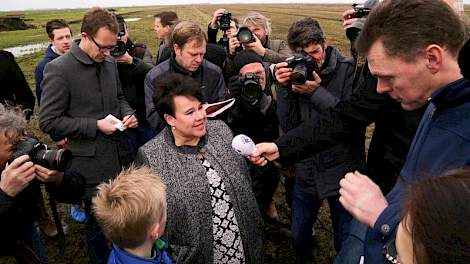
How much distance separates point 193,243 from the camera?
2693 mm

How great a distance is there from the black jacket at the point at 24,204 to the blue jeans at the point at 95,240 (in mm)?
653

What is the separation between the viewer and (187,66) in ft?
13.1

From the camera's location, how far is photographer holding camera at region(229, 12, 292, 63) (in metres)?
4.71

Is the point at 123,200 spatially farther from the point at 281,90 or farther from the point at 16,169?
the point at 281,90

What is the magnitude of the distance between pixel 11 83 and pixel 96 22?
1990 mm

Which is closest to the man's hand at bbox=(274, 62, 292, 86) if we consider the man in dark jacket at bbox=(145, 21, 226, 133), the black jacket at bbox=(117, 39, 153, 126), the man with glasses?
the man in dark jacket at bbox=(145, 21, 226, 133)

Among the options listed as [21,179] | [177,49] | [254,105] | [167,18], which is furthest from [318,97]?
[167,18]

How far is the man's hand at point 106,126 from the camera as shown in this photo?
3527 millimetres

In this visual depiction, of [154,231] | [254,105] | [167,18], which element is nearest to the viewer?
[154,231]

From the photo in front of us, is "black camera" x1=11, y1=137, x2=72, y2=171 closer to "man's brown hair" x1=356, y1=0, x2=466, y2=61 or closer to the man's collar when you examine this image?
the man's collar

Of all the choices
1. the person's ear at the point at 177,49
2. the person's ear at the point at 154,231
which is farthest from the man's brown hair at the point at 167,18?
the person's ear at the point at 154,231

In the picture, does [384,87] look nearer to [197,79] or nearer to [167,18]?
[197,79]

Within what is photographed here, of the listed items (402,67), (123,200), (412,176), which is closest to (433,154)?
(412,176)

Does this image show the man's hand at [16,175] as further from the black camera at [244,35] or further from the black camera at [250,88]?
the black camera at [244,35]
